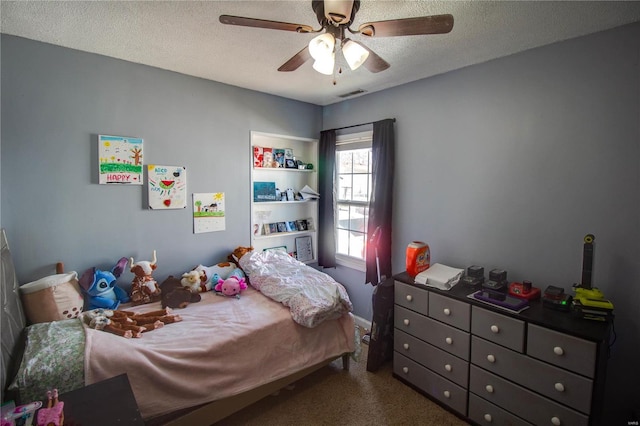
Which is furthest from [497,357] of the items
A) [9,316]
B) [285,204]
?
[9,316]

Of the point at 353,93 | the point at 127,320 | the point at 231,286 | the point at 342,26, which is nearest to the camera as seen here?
the point at 342,26

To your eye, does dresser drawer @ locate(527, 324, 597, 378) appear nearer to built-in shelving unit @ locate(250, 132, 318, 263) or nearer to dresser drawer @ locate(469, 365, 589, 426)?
dresser drawer @ locate(469, 365, 589, 426)

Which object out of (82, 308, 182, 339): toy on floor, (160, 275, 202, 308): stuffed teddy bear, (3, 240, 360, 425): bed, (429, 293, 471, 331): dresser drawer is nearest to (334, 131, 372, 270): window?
(3, 240, 360, 425): bed

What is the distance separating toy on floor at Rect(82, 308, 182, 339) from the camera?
181 cm

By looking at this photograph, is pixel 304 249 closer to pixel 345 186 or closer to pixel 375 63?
pixel 345 186

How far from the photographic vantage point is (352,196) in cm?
334

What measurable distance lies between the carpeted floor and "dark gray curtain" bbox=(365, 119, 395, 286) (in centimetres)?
97

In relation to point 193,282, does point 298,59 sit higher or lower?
higher

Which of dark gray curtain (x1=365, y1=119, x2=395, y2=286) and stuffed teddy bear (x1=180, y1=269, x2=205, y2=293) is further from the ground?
dark gray curtain (x1=365, y1=119, x2=395, y2=286)

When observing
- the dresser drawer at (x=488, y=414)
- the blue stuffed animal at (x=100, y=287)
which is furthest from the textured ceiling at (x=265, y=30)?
the dresser drawer at (x=488, y=414)

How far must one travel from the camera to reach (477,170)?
2277mm

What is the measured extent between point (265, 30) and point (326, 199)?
1.97m

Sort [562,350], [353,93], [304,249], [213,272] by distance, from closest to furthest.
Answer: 1. [562,350]
2. [213,272]
3. [353,93]
4. [304,249]

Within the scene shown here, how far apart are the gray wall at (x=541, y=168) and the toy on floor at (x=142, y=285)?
2.22 metres
